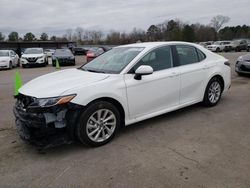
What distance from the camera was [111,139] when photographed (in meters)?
4.21

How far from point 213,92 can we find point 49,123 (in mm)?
3917

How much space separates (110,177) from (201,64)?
3.50 meters

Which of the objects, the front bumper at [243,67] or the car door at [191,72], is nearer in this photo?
the car door at [191,72]

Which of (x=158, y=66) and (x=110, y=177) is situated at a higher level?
(x=158, y=66)

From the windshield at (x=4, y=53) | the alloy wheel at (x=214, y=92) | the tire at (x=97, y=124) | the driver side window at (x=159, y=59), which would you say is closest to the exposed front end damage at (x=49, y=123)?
the tire at (x=97, y=124)

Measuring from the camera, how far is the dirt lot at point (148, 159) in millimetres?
3072

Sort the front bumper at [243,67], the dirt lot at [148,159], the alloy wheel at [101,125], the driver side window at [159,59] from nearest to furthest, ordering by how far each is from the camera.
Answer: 1. the dirt lot at [148,159]
2. the alloy wheel at [101,125]
3. the driver side window at [159,59]
4. the front bumper at [243,67]

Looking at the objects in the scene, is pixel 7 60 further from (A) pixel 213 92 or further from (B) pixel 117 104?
(B) pixel 117 104

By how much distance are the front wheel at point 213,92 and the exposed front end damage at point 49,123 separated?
127 inches

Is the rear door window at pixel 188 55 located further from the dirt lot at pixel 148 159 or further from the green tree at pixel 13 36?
the green tree at pixel 13 36

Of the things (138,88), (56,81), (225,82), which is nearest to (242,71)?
(225,82)

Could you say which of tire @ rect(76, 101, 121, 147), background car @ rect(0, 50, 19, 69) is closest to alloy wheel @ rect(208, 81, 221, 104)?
tire @ rect(76, 101, 121, 147)

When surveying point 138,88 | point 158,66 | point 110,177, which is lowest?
point 110,177

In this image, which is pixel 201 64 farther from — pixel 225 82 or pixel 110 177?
pixel 110 177
